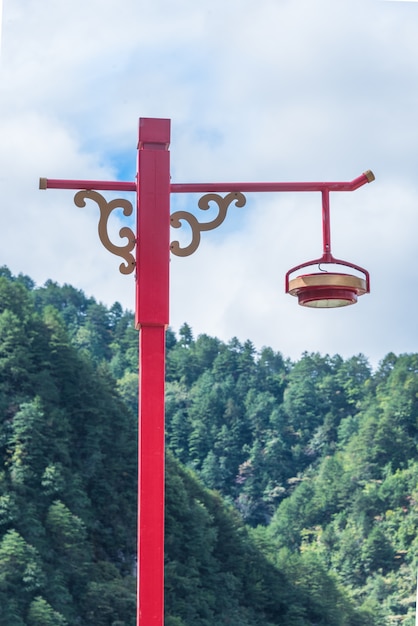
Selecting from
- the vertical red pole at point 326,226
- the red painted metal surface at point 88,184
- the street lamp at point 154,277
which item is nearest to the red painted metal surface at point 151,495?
the street lamp at point 154,277

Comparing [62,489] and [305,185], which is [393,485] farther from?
[305,185]

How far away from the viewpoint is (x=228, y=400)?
26.7m

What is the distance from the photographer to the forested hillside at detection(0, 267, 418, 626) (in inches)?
739

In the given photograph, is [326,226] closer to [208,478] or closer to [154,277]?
[154,277]

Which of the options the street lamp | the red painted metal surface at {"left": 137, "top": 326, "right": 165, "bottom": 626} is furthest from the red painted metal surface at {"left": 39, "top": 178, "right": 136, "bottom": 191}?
the red painted metal surface at {"left": 137, "top": 326, "right": 165, "bottom": 626}

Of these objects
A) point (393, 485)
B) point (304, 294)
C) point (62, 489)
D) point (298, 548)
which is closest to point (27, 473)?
point (62, 489)

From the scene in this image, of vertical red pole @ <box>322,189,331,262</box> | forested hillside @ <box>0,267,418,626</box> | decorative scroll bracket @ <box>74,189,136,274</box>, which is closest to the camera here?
decorative scroll bracket @ <box>74,189,136,274</box>

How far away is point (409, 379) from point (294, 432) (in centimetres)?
301

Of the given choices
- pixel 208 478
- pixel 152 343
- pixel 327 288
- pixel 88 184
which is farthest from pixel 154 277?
pixel 208 478

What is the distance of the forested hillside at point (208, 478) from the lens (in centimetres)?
1878

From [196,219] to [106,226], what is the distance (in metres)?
0.18

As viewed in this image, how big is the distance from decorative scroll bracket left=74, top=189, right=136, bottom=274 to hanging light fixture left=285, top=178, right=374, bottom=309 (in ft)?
1.11

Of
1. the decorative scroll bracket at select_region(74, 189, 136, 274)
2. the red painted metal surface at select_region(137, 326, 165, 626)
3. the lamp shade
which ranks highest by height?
the decorative scroll bracket at select_region(74, 189, 136, 274)

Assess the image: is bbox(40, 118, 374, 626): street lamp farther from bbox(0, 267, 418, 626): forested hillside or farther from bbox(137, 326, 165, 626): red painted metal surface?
bbox(0, 267, 418, 626): forested hillside
